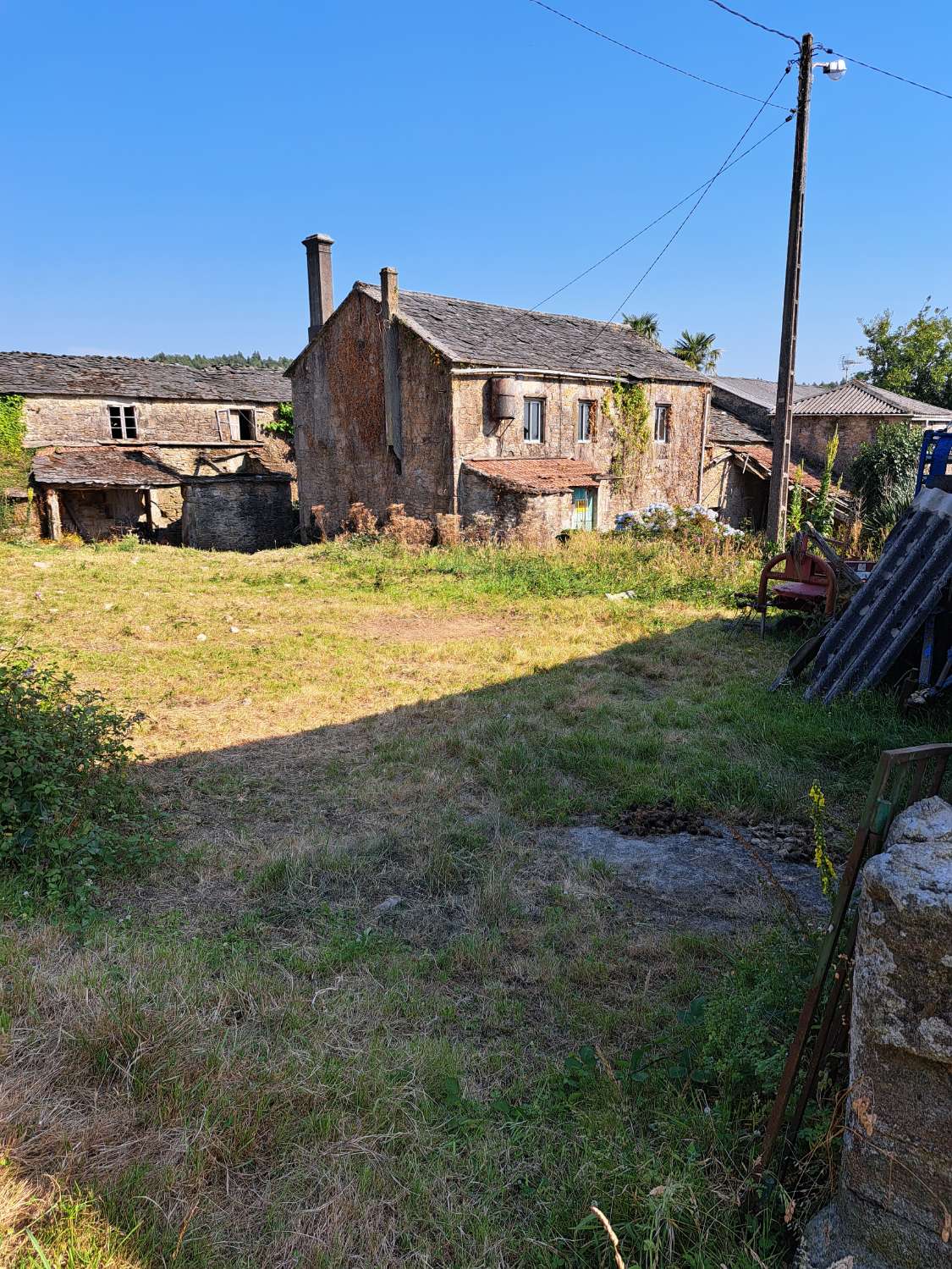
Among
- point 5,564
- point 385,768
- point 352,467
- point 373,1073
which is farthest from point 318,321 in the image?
point 373,1073

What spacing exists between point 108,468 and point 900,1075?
1118 inches

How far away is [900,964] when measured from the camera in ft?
6.07

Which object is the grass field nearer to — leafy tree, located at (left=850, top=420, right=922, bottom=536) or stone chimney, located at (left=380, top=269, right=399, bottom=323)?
stone chimney, located at (left=380, top=269, right=399, bottom=323)

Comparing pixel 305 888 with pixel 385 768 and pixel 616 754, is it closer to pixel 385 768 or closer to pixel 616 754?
pixel 385 768

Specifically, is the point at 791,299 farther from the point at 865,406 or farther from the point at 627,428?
the point at 865,406

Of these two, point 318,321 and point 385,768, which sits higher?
point 318,321

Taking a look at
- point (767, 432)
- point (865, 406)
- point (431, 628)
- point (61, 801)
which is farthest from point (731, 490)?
point (61, 801)

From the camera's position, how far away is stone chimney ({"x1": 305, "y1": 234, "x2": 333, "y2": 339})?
23344 millimetres

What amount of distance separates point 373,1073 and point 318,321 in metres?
23.9

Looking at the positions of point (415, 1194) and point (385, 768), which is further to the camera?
point (385, 768)

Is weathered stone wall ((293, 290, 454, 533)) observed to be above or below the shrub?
above

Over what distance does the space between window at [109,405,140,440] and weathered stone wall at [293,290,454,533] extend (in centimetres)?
741

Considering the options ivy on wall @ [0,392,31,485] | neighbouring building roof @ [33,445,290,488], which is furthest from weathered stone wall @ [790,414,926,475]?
ivy on wall @ [0,392,31,485]

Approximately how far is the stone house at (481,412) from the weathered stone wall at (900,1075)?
1824 centimetres
